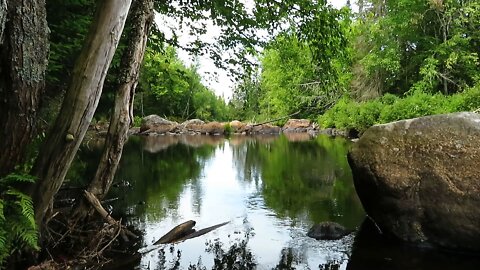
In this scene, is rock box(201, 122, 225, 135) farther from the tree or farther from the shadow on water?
the tree

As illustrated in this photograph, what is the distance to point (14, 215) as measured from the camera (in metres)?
3.70

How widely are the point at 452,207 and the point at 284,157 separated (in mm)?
12114

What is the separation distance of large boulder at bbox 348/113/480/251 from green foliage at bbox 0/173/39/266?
189 inches

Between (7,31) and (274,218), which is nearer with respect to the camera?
(7,31)

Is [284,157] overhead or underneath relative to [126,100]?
underneath

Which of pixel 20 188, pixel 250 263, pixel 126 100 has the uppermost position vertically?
pixel 126 100

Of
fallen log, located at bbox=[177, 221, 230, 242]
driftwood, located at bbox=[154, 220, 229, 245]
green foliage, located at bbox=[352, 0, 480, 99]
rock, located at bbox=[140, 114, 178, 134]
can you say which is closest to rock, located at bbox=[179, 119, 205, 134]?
rock, located at bbox=[140, 114, 178, 134]

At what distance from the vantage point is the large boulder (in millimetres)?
5730

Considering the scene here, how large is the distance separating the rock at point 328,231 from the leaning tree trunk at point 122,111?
3358 millimetres

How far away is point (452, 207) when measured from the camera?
576 centimetres

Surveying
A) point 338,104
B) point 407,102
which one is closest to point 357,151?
point 407,102

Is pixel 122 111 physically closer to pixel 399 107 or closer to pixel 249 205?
pixel 249 205

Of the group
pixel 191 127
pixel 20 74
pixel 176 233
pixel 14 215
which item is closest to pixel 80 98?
pixel 20 74

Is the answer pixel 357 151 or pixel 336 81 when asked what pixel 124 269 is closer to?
pixel 357 151
